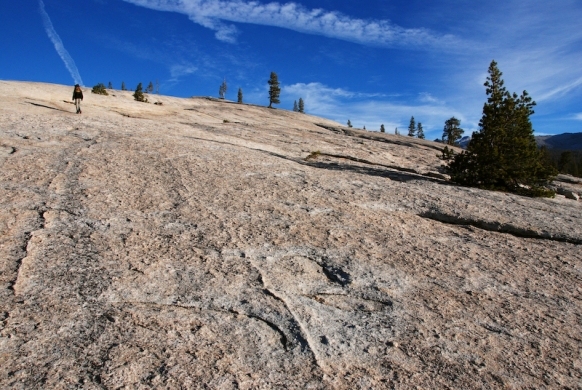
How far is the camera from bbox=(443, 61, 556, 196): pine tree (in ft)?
37.1

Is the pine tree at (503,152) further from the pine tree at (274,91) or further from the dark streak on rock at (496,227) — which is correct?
the pine tree at (274,91)

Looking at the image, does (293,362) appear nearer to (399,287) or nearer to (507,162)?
(399,287)

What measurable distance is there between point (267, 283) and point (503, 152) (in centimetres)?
1088

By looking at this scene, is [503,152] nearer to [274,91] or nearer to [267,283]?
[267,283]

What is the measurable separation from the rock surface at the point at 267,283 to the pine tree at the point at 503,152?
10.2ft

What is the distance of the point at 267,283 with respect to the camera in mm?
4391

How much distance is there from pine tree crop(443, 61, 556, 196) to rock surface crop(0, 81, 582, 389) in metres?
3.12

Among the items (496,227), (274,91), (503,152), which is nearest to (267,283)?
(496,227)

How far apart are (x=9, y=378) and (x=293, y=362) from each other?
92.1 inches

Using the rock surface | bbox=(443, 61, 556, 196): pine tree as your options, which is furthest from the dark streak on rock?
bbox=(443, 61, 556, 196): pine tree

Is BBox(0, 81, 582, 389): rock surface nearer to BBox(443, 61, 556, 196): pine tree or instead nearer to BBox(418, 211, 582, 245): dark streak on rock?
BBox(418, 211, 582, 245): dark streak on rock

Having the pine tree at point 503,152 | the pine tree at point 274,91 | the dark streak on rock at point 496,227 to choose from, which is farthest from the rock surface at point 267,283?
the pine tree at point 274,91

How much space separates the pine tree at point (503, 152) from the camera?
1130cm

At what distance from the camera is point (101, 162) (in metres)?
8.48
